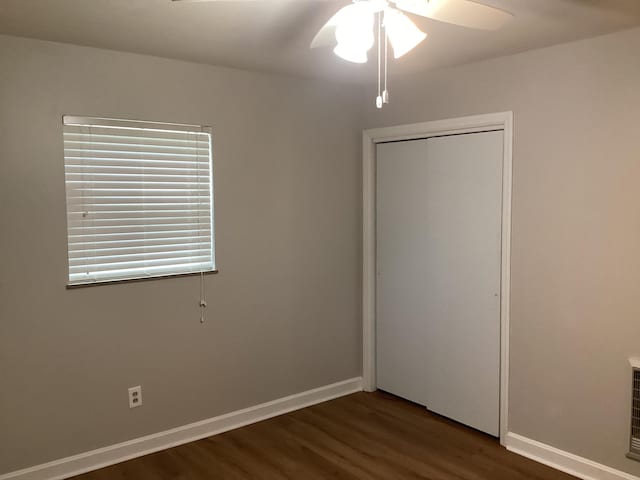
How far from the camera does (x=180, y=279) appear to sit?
3.28m

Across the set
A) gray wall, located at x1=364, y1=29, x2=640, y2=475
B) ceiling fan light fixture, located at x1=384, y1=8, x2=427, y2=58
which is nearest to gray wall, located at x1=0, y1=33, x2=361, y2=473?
gray wall, located at x1=364, y1=29, x2=640, y2=475

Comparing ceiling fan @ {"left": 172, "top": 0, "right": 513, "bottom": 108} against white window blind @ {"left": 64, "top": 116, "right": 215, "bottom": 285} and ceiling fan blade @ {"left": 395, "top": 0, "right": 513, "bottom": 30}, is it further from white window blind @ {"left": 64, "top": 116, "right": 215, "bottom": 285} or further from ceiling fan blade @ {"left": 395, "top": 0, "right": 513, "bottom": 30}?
white window blind @ {"left": 64, "top": 116, "right": 215, "bottom": 285}

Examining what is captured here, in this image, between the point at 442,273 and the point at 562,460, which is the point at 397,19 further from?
the point at 562,460

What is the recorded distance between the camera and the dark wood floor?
2.97 m

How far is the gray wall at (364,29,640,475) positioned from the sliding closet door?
193mm

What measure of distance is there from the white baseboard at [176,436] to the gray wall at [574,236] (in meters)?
1.37

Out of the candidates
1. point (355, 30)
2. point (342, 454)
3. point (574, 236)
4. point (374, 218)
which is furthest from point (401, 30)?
point (342, 454)

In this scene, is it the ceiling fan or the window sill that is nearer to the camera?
the ceiling fan

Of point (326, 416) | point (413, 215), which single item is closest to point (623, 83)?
point (413, 215)

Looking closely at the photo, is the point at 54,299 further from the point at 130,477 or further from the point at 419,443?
the point at 419,443

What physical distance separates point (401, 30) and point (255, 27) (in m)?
0.87

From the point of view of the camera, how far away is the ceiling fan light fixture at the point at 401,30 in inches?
73.7

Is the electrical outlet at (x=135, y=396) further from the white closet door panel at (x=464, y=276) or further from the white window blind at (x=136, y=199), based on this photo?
the white closet door panel at (x=464, y=276)

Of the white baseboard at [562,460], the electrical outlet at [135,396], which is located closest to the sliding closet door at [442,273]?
the white baseboard at [562,460]
